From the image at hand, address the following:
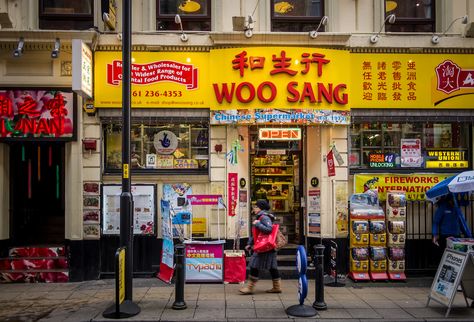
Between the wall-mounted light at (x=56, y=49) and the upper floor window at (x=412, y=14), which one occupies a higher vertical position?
the upper floor window at (x=412, y=14)

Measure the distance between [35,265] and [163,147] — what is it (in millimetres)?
3857

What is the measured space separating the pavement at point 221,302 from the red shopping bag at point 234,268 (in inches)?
7.5

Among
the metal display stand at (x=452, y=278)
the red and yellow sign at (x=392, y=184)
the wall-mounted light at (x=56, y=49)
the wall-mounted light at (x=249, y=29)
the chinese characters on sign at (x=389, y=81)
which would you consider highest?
the wall-mounted light at (x=249, y=29)

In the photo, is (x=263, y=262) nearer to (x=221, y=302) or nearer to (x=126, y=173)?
(x=221, y=302)

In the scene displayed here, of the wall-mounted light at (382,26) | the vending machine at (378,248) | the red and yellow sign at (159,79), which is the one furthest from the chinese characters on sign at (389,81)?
the red and yellow sign at (159,79)

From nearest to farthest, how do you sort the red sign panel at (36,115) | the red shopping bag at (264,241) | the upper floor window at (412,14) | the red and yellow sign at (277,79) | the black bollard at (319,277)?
the black bollard at (319,277) < the red shopping bag at (264,241) < the red sign panel at (36,115) < the red and yellow sign at (277,79) < the upper floor window at (412,14)

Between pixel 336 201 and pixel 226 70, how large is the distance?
388 cm

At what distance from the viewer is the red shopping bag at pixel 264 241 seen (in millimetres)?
9422

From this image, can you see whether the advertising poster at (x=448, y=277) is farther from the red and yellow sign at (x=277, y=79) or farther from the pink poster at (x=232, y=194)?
the pink poster at (x=232, y=194)

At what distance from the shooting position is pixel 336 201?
11.2 meters

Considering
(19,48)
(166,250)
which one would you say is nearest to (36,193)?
(19,48)

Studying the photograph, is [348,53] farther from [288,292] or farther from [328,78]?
[288,292]

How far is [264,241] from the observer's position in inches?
372

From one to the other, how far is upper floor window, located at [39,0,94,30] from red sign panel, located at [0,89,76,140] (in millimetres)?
1670
